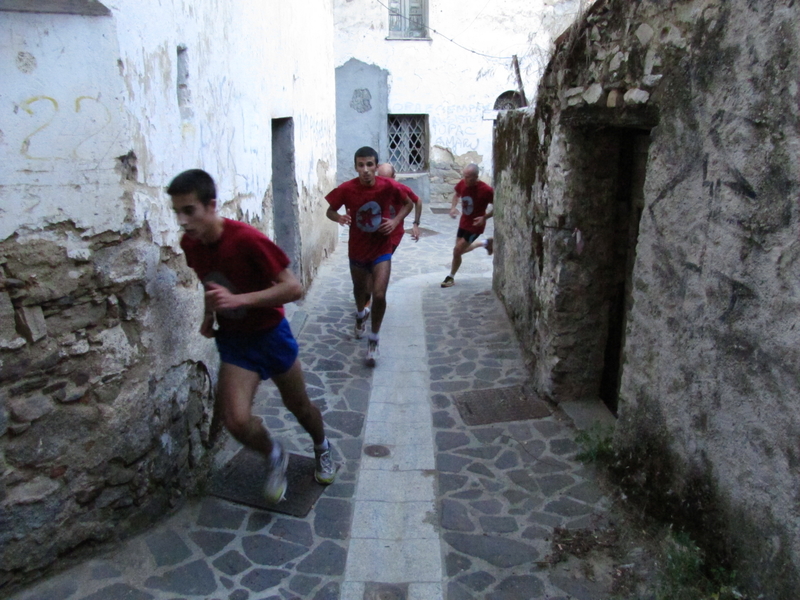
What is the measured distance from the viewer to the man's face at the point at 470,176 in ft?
26.3

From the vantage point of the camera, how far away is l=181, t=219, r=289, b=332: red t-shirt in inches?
122

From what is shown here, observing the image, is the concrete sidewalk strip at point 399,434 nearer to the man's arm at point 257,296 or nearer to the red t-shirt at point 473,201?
the man's arm at point 257,296

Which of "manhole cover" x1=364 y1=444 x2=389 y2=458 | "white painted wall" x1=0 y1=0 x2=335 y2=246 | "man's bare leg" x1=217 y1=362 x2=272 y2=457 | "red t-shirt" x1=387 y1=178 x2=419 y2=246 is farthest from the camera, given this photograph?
"red t-shirt" x1=387 y1=178 x2=419 y2=246

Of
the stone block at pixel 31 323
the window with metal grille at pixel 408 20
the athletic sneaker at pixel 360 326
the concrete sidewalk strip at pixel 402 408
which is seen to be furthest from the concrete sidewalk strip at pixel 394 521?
the window with metal grille at pixel 408 20

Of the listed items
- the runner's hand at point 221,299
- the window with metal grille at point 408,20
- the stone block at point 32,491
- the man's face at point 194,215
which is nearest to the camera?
the stone block at point 32,491

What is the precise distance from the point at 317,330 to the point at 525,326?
2.03m

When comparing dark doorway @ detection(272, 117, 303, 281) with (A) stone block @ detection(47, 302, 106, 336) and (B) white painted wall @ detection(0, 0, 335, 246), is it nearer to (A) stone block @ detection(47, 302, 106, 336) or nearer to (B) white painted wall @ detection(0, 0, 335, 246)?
(B) white painted wall @ detection(0, 0, 335, 246)

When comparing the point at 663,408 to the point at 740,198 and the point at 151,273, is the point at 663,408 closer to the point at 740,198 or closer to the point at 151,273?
the point at 740,198

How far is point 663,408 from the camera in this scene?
10.9ft

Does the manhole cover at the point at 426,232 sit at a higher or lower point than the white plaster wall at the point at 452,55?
lower

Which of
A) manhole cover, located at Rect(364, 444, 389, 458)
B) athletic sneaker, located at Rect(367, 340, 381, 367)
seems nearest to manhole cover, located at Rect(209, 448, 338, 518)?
manhole cover, located at Rect(364, 444, 389, 458)

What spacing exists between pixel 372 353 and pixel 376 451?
1522mm

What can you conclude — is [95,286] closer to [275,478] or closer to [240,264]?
[240,264]

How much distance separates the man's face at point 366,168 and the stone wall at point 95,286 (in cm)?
186
